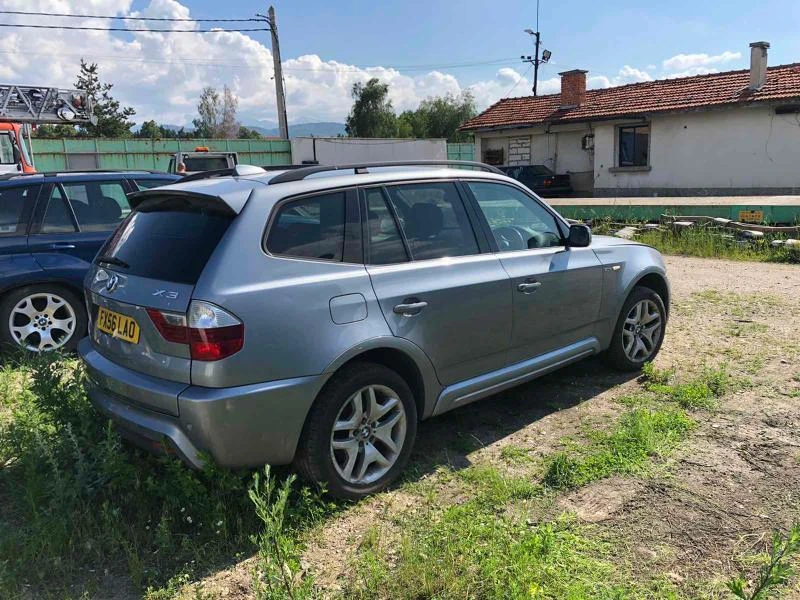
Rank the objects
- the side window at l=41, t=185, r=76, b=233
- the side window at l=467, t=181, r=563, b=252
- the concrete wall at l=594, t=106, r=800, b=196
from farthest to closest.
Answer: the concrete wall at l=594, t=106, r=800, b=196
the side window at l=41, t=185, r=76, b=233
the side window at l=467, t=181, r=563, b=252

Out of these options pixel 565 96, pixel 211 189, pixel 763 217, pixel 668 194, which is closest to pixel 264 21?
pixel 565 96

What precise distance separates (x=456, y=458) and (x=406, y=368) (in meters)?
0.74

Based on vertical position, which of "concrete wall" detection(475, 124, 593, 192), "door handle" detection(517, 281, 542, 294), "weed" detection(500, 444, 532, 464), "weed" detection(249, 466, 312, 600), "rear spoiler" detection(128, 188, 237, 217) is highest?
"concrete wall" detection(475, 124, 593, 192)

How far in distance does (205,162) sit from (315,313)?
54.8 ft

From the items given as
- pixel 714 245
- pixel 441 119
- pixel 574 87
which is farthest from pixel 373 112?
pixel 714 245

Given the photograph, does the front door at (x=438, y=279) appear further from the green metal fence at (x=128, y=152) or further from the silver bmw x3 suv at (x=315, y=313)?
the green metal fence at (x=128, y=152)

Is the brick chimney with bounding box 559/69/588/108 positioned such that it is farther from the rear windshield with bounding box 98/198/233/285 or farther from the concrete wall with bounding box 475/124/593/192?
the rear windshield with bounding box 98/198/233/285

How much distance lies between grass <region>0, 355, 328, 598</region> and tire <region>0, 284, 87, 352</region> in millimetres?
2462

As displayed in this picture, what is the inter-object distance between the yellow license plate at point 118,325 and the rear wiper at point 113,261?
0.25 m

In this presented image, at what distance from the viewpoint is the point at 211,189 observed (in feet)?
10.6

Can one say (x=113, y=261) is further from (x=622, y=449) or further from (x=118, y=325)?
(x=622, y=449)

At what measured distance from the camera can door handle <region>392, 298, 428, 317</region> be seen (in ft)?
11.0

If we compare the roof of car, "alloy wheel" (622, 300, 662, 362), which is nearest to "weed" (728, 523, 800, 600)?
"alloy wheel" (622, 300, 662, 362)

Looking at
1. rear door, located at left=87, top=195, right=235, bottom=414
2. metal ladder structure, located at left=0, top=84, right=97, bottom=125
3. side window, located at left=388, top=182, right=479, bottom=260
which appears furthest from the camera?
metal ladder structure, located at left=0, top=84, right=97, bottom=125
